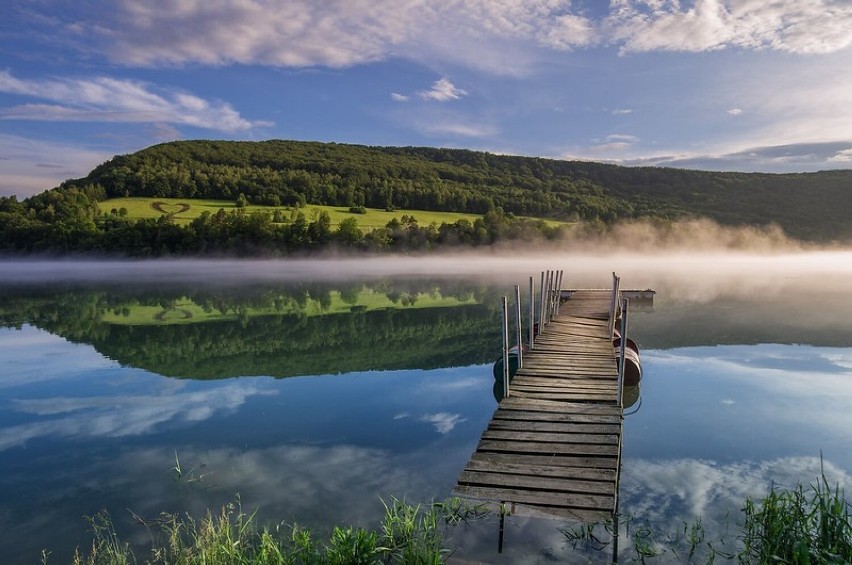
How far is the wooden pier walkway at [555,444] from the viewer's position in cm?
650

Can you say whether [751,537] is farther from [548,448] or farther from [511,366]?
[511,366]

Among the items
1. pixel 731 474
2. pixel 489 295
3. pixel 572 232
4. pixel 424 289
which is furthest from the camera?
pixel 572 232

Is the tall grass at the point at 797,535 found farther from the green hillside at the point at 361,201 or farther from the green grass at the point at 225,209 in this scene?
the green grass at the point at 225,209

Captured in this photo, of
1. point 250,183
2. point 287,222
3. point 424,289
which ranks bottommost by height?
point 424,289

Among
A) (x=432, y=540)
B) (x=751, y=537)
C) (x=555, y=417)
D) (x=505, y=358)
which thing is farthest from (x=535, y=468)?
(x=505, y=358)

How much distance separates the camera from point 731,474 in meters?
8.73

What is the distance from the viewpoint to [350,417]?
12250mm

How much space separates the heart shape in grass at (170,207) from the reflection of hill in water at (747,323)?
7311 centimetres

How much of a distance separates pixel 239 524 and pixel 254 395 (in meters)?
7.45

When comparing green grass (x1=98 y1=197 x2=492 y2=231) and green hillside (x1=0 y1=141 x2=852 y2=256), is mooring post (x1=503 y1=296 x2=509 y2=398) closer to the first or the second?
green hillside (x1=0 y1=141 x2=852 y2=256)

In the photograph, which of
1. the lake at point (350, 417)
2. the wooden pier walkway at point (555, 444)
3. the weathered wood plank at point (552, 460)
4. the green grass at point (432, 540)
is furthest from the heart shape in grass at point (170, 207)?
the weathered wood plank at point (552, 460)

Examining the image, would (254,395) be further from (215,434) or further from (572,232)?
(572,232)

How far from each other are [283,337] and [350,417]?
455 inches

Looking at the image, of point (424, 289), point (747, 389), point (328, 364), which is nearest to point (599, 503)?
point (747, 389)
